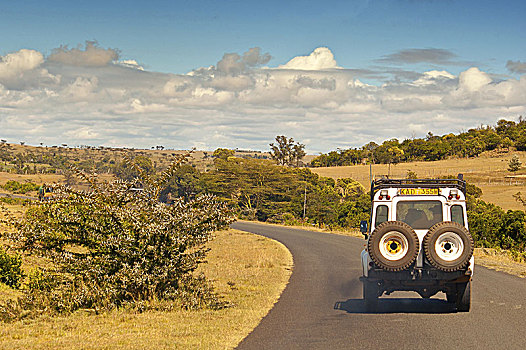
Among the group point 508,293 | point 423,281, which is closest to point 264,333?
point 423,281

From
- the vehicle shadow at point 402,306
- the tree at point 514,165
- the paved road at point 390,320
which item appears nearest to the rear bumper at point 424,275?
the paved road at point 390,320

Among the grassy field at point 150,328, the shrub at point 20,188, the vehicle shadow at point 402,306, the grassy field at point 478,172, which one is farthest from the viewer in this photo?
the shrub at point 20,188

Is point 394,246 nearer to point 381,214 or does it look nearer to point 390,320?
point 381,214

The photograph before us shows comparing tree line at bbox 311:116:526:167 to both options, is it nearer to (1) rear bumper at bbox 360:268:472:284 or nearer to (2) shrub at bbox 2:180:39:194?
(2) shrub at bbox 2:180:39:194

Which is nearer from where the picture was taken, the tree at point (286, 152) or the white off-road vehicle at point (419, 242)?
the white off-road vehicle at point (419, 242)

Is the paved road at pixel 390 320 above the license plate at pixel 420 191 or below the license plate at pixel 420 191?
below

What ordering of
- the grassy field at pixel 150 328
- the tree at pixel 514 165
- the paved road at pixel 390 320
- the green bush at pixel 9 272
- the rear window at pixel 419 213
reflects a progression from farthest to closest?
1. the tree at pixel 514 165
2. the green bush at pixel 9 272
3. the rear window at pixel 419 213
4. the grassy field at pixel 150 328
5. the paved road at pixel 390 320

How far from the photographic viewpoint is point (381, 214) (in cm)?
1254

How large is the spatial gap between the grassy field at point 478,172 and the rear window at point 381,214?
73074mm

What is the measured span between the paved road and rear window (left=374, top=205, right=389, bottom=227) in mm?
1944

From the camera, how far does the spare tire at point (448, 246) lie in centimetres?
1099

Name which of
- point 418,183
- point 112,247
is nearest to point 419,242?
point 418,183

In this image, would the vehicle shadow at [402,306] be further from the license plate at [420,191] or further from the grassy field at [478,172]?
the grassy field at [478,172]

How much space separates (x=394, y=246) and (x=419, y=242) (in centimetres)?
57
